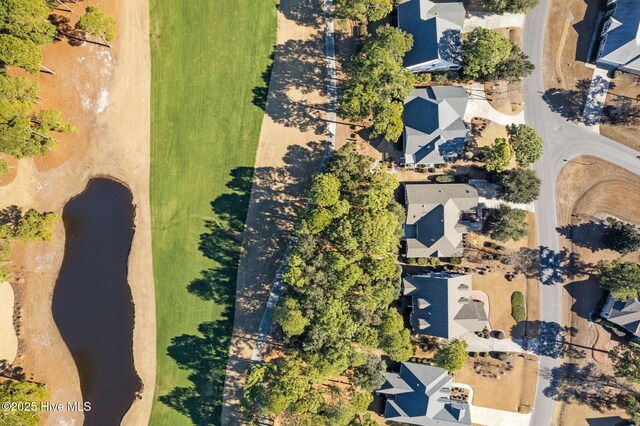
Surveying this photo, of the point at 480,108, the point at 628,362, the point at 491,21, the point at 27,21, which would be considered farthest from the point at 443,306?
the point at 27,21

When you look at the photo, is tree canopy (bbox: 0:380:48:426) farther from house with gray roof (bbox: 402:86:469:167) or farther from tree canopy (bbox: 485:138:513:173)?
tree canopy (bbox: 485:138:513:173)

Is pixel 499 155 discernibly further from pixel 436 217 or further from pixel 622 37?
pixel 622 37

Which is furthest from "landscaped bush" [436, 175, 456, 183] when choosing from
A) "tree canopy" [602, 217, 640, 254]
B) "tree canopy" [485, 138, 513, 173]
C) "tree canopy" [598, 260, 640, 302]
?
"tree canopy" [598, 260, 640, 302]

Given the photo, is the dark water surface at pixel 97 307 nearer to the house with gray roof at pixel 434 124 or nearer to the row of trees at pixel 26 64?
the row of trees at pixel 26 64

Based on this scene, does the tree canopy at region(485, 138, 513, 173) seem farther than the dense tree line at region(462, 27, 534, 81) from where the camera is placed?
Yes

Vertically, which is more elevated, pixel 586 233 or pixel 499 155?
pixel 499 155

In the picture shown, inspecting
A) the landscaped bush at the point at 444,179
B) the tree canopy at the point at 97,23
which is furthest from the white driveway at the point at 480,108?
the tree canopy at the point at 97,23
